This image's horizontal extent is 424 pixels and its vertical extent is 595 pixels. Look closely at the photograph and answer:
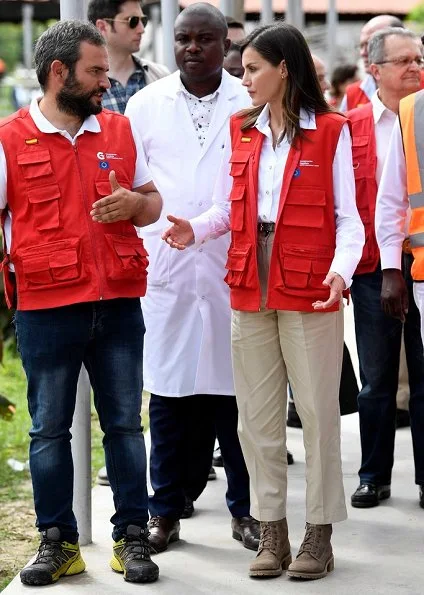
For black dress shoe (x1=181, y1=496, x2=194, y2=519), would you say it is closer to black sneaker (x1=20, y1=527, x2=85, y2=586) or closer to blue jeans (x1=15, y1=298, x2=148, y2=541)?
blue jeans (x1=15, y1=298, x2=148, y2=541)

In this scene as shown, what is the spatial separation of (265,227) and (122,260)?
1.88ft

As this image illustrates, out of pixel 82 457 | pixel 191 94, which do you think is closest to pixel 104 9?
pixel 191 94

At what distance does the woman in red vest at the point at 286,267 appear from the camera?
200 inches

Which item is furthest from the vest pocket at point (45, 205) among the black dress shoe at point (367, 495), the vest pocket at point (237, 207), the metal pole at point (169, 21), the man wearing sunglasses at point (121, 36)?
the metal pole at point (169, 21)

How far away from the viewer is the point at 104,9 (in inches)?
273

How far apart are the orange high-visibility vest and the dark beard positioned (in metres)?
1.26

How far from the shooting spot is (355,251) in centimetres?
503

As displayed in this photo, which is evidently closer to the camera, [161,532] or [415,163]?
[415,163]

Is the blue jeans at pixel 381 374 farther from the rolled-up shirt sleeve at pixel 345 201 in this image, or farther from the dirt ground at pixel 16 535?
the dirt ground at pixel 16 535

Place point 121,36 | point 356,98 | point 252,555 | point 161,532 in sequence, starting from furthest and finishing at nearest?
point 356,98
point 121,36
point 161,532
point 252,555

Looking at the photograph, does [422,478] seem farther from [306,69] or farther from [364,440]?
[306,69]

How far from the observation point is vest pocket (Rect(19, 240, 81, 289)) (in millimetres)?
4934

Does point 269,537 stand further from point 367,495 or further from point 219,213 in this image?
point 219,213

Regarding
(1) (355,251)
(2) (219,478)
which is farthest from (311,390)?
(2) (219,478)
